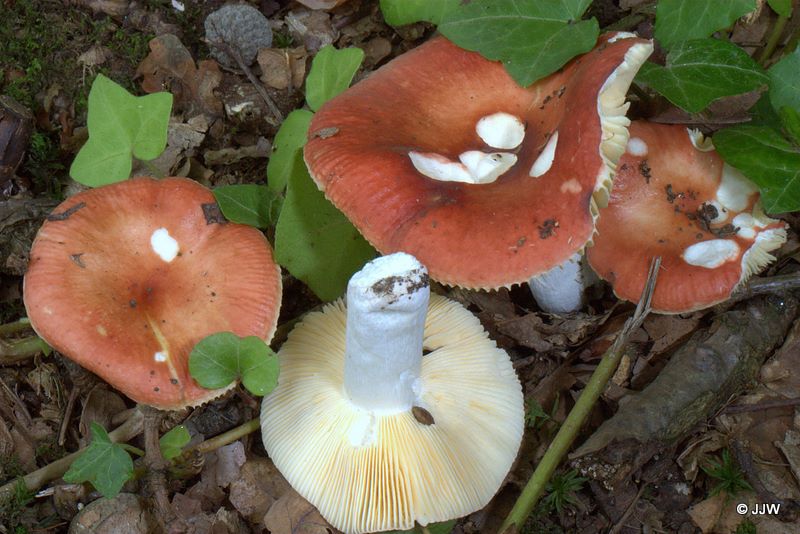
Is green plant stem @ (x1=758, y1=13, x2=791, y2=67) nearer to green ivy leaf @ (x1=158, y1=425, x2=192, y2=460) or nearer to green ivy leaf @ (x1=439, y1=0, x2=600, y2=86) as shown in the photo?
green ivy leaf @ (x1=439, y1=0, x2=600, y2=86)

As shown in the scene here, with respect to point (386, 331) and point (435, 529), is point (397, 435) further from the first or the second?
point (386, 331)

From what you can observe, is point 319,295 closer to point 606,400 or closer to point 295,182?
point 295,182

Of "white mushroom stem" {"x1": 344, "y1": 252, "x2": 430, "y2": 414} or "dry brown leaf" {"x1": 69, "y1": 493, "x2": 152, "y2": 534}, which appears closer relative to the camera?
"white mushroom stem" {"x1": 344, "y1": 252, "x2": 430, "y2": 414}

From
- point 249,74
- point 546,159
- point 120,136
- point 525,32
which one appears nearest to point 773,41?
point 525,32

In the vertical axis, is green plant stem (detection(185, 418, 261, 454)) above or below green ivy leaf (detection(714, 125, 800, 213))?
below

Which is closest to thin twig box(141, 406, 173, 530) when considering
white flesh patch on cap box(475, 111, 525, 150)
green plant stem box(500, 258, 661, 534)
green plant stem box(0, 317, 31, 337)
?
green plant stem box(0, 317, 31, 337)
